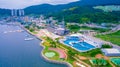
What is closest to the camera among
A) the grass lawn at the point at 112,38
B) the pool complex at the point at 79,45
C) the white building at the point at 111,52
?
the white building at the point at 111,52

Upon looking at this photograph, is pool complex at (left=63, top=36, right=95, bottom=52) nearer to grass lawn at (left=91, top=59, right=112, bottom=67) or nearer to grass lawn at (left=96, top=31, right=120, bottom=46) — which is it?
grass lawn at (left=96, top=31, right=120, bottom=46)

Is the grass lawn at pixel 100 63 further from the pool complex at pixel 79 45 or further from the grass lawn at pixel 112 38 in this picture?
the grass lawn at pixel 112 38

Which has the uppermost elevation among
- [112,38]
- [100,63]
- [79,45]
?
[100,63]

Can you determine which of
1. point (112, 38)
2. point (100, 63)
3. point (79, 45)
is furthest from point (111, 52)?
point (112, 38)

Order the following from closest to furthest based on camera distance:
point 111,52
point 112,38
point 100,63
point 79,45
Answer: point 100,63
point 111,52
point 79,45
point 112,38

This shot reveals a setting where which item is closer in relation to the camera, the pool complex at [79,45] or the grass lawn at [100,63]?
the grass lawn at [100,63]

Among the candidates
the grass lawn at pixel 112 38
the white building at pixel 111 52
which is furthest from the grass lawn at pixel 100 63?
the grass lawn at pixel 112 38

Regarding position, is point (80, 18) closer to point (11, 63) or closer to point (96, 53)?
point (96, 53)

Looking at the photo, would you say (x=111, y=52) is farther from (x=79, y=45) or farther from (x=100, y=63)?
(x=79, y=45)

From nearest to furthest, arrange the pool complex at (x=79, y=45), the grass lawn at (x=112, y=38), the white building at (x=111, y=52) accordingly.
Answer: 1. the white building at (x=111, y=52)
2. the pool complex at (x=79, y=45)
3. the grass lawn at (x=112, y=38)

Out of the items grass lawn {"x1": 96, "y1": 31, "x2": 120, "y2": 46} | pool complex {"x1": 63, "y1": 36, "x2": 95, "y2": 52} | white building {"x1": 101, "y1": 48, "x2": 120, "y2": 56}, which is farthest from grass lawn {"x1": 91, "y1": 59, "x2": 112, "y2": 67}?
grass lawn {"x1": 96, "y1": 31, "x2": 120, "y2": 46}

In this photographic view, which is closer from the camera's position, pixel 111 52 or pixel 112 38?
pixel 111 52
